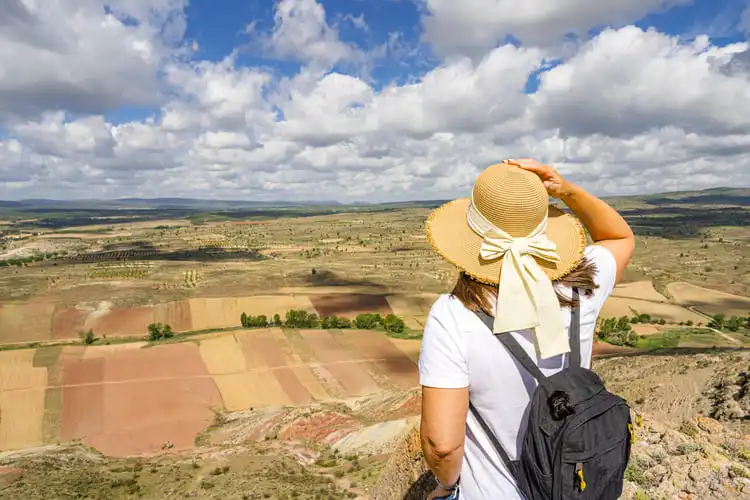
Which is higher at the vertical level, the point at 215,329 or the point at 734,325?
the point at 734,325

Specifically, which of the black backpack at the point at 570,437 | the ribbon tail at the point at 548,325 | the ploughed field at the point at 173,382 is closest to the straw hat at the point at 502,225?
the ribbon tail at the point at 548,325

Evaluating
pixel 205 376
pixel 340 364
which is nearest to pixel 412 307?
pixel 340 364

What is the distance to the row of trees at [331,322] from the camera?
54.8m

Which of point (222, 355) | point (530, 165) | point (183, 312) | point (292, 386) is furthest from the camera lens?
point (183, 312)

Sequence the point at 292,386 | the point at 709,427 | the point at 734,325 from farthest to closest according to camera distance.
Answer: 1. the point at 734,325
2. the point at 292,386
3. the point at 709,427

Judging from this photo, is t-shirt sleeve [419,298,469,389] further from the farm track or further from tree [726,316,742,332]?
tree [726,316,742,332]

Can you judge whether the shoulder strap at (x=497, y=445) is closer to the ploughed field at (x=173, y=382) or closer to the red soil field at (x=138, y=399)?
the red soil field at (x=138, y=399)

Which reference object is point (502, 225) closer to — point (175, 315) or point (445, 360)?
point (445, 360)

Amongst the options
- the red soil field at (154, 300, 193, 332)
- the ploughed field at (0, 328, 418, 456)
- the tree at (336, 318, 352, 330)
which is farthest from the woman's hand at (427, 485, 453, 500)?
the red soil field at (154, 300, 193, 332)

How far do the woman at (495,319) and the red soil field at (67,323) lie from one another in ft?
222

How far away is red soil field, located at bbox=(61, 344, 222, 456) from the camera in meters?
29.2

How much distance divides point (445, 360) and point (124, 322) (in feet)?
227

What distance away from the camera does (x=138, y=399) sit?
113ft

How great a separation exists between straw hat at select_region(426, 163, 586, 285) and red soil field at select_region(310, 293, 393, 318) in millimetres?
62619
